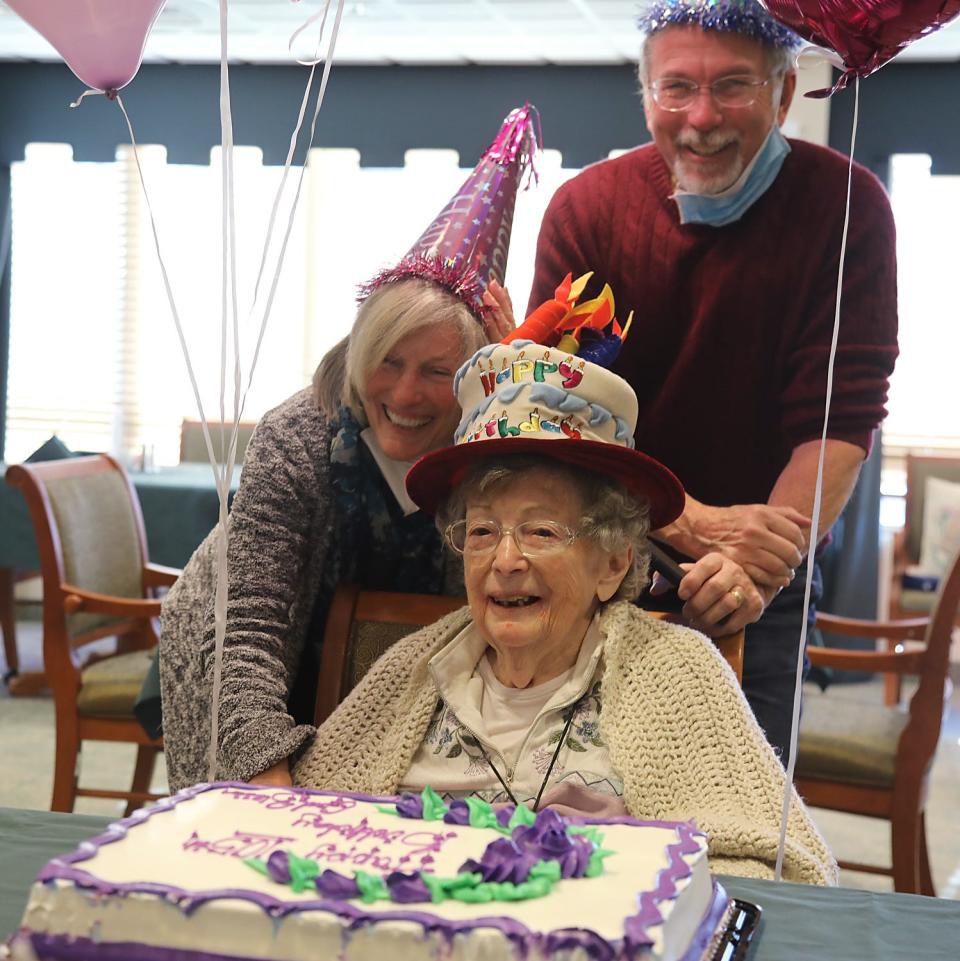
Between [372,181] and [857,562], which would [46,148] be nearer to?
[372,181]

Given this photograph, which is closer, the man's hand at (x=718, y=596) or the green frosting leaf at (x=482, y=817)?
the green frosting leaf at (x=482, y=817)

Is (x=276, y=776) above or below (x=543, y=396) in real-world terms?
below

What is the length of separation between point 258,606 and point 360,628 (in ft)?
0.69

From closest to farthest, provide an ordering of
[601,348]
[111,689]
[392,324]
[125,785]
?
1. [601,348]
2. [392,324]
3. [111,689]
4. [125,785]

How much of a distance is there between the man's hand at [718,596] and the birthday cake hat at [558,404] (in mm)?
107

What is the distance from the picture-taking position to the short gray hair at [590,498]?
5.42 ft

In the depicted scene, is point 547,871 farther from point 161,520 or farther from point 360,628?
point 161,520

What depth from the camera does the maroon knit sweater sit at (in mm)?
2049

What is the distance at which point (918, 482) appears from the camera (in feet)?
20.1

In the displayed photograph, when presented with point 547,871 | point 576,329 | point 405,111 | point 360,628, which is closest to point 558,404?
point 576,329

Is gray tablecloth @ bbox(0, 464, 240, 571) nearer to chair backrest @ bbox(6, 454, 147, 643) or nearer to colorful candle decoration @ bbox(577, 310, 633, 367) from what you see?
chair backrest @ bbox(6, 454, 147, 643)

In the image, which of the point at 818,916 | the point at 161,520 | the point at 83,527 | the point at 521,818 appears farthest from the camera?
the point at 161,520

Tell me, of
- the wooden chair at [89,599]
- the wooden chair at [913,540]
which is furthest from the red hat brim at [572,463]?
the wooden chair at [913,540]

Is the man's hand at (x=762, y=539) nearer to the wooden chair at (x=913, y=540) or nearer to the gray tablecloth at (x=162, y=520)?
the gray tablecloth at (x=162, y=520)
